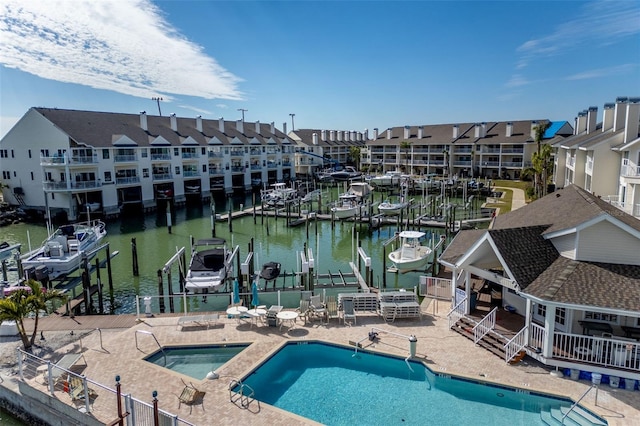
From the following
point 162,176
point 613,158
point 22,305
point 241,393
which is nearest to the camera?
point 241,393

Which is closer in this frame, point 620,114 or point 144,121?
point 620,114

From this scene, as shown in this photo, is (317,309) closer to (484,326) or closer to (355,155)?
(484,326)

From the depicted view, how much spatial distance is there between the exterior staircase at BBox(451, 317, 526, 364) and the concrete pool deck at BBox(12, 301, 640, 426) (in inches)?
8.5

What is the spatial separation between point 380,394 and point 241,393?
432 centimetres

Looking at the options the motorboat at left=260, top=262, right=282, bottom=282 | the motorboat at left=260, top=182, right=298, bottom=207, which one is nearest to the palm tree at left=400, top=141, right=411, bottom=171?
the motorboat at left=260, top=182, right=298, bottom=207

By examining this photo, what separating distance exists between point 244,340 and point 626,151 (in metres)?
34.1

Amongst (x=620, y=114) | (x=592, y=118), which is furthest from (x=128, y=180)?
(x=592, y=118)

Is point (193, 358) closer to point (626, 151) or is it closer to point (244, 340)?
point (244, 340)

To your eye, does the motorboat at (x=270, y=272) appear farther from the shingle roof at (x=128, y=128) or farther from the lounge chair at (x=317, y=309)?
the shingle roof at (x=128, y=128)

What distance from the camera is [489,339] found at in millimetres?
14828

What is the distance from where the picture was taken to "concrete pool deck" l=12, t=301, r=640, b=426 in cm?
1127

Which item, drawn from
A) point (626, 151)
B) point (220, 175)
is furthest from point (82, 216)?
point (626, 151)

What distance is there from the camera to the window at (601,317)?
1341 cm

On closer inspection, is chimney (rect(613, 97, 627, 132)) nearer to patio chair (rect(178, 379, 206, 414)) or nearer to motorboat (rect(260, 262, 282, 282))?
motorboat (rect(260, 262, 282, 282))
